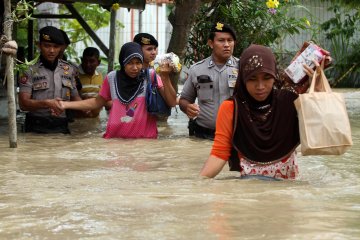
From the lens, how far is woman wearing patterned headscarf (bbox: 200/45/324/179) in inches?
209

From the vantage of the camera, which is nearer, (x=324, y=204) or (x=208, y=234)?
(x=208, y=234)

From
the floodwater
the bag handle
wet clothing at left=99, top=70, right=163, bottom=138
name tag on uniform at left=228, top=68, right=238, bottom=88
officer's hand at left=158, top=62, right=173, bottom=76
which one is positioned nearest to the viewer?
the floodwater

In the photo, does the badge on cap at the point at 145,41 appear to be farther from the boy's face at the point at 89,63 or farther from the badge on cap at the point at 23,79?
the boy's face at the point at 89,63

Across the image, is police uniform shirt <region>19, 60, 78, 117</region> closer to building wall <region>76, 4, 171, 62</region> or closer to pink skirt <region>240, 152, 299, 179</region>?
pink skirt <region>240, 152, 299, 179</region>

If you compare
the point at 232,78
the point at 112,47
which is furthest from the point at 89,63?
the point at 232,78

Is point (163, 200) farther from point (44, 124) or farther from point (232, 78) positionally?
point (44, 124)

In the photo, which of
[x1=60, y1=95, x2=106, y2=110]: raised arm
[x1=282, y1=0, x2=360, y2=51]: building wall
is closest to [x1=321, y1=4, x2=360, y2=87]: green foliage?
[x1=282, y1=0, x2=360, y2=51]: building wall

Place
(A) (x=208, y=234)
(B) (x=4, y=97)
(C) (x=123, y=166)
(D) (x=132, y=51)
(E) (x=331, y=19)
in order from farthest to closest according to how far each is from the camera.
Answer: (E) (x=331, y=19)
(B) (x=4, y=97)
(D) (x=132, y=51)
(C) (x=123, y=166)
(A) (x=208, y=234)

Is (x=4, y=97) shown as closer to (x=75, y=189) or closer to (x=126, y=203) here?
(x=75, y=189)

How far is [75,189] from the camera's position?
536cm

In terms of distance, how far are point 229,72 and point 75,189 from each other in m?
3.93

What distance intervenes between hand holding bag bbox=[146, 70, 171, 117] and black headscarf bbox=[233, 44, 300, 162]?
10.9 feet

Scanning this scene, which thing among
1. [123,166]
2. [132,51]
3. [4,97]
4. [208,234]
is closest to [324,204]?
[208,234]

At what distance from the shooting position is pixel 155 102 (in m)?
8.68
